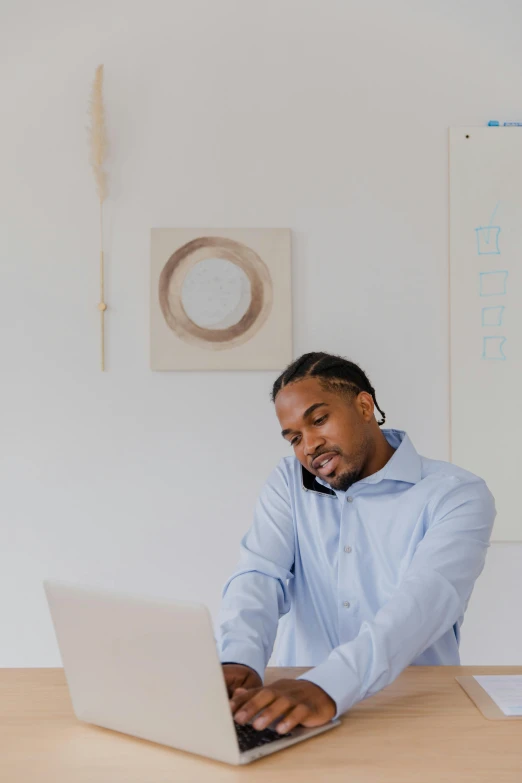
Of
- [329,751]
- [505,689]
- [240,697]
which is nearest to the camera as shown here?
[329,751]

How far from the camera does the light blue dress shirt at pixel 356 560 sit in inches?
57.8

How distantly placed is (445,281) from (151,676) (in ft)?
5.79

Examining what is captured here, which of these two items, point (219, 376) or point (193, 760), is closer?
point (193, 760)

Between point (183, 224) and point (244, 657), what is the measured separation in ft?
4.88

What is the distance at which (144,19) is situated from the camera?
8.23 ft

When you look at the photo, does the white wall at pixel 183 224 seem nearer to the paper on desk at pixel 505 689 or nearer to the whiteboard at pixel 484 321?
the whiteboard at pixel 484 321

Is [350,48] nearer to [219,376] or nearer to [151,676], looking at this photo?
[219,376]

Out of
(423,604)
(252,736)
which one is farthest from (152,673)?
(423,604)

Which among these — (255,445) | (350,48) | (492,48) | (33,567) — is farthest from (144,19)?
(33,567)

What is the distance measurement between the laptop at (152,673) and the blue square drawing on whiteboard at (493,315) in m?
1.61

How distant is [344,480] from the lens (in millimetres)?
1750

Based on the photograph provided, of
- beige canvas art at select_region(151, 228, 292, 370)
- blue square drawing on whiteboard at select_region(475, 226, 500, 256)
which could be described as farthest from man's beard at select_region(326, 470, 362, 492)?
blue square drawing on whiteboard at select_region(475, 226, 500, 256)

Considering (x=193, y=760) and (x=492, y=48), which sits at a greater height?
(x=492, y=48)

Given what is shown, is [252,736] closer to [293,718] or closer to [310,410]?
[293,718]
